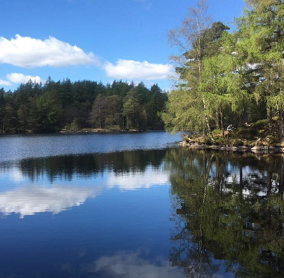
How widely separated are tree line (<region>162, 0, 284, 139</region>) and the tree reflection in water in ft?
46.6

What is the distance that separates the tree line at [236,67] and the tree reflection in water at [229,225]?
14.2 m

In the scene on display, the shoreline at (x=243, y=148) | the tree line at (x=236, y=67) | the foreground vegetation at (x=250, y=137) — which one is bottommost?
the shoreline at (x=243, y=148)

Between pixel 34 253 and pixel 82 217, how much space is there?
289cm

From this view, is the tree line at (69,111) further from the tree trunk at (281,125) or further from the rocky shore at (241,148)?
the tree trunk at (281,125)

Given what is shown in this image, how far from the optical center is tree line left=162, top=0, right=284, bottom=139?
2678cm

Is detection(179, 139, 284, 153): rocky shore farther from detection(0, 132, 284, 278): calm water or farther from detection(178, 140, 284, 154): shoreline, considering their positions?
detection(0, 132, 284, 278): calm water

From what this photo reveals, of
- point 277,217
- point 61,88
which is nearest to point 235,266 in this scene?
point 277,217

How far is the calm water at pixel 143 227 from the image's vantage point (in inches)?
257

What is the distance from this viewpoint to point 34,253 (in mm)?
7203

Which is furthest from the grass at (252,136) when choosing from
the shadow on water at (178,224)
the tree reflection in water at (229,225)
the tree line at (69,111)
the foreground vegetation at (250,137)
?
the tree line at (69,111)

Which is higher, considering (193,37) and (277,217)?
(193,37)

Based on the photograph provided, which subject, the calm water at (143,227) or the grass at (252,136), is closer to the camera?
the calm water at (143,227)

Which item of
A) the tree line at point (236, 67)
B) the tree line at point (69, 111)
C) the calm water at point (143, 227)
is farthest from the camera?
the tree line at point (69, 111)

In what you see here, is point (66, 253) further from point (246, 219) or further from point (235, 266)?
point (246, 219)
